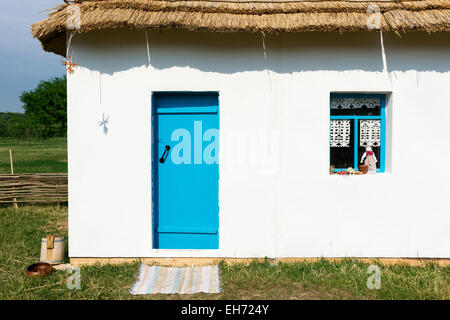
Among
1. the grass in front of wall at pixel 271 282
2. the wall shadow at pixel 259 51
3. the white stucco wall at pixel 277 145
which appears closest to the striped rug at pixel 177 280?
the grass in front of wall at pixel 271 282

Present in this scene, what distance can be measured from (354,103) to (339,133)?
17.6 inches

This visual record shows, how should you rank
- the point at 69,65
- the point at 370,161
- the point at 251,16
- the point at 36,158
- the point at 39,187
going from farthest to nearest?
the point at 36,158 < the point at 39,187 < the point at 370,161 < the point at 69,65 < the point at 251,16

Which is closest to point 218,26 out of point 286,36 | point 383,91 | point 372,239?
point 286,36

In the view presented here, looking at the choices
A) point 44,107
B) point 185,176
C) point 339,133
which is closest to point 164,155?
point 185,176

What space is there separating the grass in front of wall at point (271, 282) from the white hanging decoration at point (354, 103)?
204cm

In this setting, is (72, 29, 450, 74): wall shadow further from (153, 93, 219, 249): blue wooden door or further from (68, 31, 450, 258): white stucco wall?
(153, 93, 219, 249): blue wooden door

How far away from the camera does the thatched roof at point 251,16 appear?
164 inches

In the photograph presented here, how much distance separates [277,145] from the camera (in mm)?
4535

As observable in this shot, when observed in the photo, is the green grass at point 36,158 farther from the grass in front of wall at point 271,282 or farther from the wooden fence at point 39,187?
the grass in front of wall at point 271,282

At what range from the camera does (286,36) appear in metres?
4.50

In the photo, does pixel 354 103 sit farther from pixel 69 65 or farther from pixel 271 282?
pixel 69 65

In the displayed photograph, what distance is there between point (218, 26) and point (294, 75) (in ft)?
3.77
